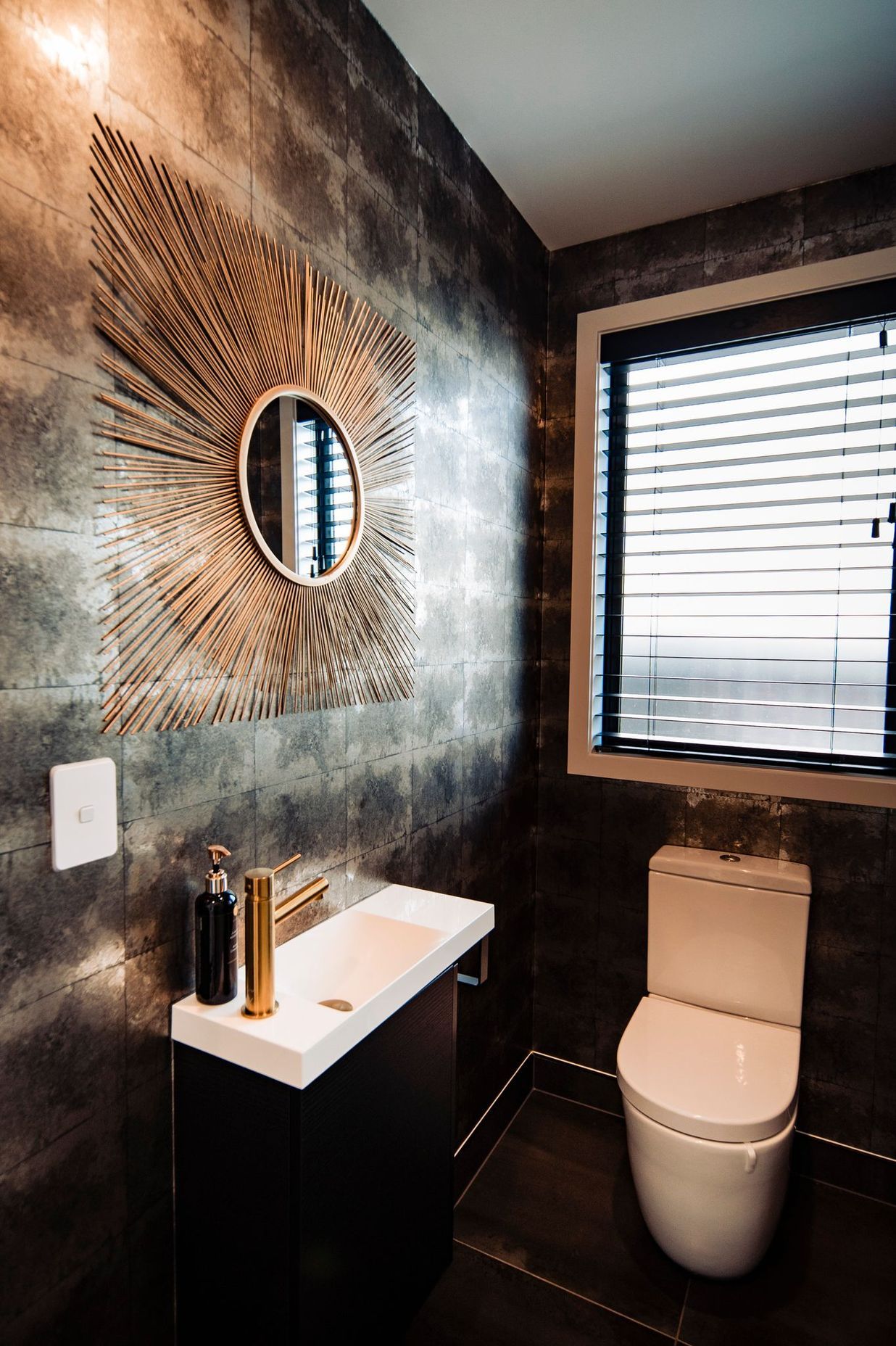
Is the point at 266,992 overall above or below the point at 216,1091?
above

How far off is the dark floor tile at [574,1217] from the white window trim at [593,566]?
1070mm

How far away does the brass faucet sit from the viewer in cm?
105

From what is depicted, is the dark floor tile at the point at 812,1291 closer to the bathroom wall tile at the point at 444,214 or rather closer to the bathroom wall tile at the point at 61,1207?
the bathroom wall tile at the point at 61,1207

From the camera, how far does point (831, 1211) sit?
1921 mm

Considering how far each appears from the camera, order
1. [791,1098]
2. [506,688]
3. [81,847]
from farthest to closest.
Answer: [506,688]
[791,1098]
[81,847]

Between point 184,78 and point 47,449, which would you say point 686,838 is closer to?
point 47,449

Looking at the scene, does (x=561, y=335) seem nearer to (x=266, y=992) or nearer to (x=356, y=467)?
(x=356, y=467)

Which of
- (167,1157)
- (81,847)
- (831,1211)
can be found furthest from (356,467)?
(831,1211)

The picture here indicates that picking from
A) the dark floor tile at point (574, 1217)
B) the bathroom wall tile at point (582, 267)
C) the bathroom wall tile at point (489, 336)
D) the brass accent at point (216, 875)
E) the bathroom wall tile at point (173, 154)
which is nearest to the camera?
the bathroom wall tile at point (173, 154)

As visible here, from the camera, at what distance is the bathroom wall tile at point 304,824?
4.16ft

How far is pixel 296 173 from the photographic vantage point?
1290mm

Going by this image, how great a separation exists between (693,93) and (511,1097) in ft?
8.97

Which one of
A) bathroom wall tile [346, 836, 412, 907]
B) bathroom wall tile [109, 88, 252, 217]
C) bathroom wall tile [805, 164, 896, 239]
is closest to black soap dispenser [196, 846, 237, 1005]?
bathroom wall tile [346, 836, 412, 907]

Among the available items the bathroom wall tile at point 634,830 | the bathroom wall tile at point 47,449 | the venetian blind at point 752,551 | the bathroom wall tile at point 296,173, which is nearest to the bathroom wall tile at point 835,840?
the venetian blind at point 752,551
